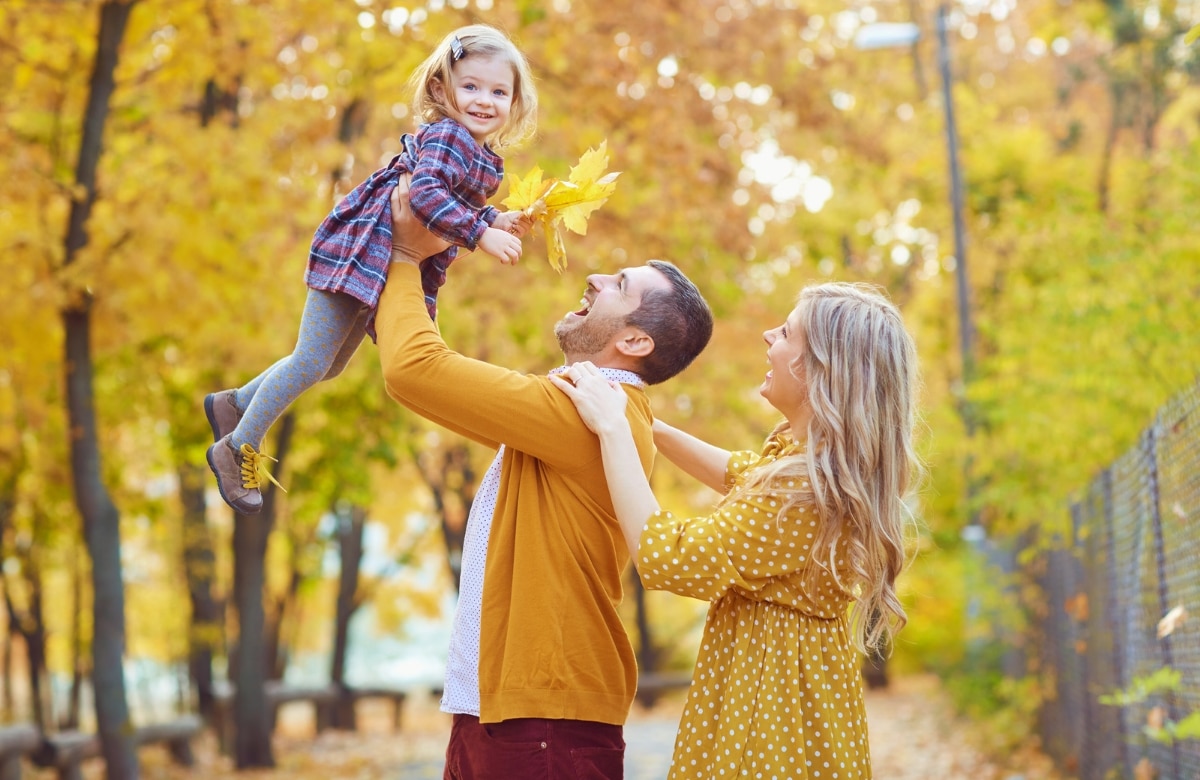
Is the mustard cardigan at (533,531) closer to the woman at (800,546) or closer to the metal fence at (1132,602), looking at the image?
the woman at (800,546)

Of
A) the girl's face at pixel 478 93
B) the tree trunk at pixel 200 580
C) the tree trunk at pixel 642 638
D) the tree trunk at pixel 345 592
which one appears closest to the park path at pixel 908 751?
the tree trunk at pixel 345 592

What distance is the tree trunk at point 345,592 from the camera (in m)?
20.6

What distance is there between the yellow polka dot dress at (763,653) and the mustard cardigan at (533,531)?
185mm

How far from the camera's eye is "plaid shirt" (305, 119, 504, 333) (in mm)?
3225

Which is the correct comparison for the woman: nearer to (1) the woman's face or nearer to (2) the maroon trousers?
(1) the woman's face

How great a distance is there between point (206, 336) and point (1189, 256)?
6833mm

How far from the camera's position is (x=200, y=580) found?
16.4m

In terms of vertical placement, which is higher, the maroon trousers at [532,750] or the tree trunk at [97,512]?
the tree trunk at [97,512]

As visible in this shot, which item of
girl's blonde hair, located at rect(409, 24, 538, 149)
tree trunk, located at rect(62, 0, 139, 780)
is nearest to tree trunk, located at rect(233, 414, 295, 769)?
tree trunk, located at rect(62, 0, 139, 780)

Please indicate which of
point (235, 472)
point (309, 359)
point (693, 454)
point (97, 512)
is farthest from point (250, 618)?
point (309, 359)

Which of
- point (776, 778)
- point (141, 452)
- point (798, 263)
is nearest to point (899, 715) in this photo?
point (798, 263)

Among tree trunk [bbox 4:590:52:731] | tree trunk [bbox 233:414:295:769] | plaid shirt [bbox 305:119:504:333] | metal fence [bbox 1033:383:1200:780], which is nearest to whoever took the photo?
plaid shirt [bbox 305:119:504:333]

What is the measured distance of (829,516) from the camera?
315cm

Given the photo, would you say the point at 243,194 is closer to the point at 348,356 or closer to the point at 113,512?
the point at 113,512
